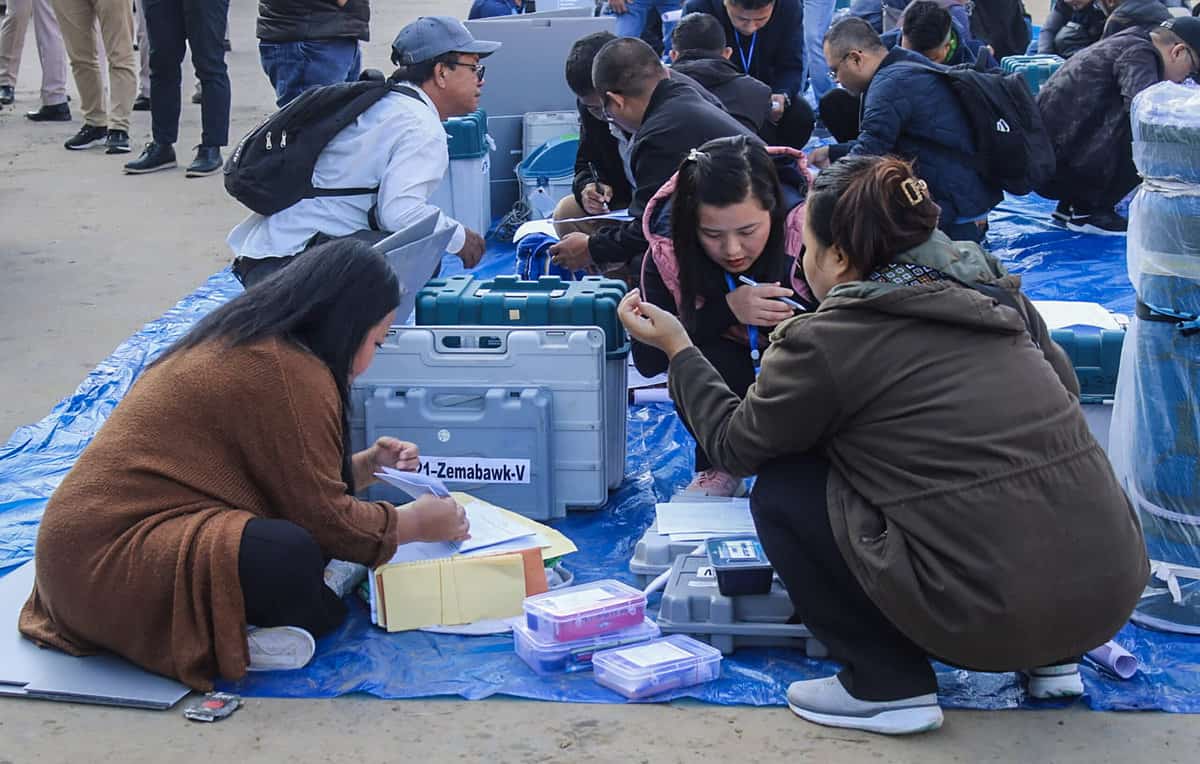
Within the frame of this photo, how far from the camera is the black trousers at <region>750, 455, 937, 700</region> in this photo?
2.54 meters

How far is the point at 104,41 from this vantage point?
8148 mm

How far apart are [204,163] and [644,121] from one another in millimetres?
4453

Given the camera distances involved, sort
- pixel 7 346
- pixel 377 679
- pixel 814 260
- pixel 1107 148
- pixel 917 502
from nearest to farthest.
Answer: pixel 917 502 < pixel 814 260 < pixel 377 679 < pixel 7 346 < pixel 1107 148

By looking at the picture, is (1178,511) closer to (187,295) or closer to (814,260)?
(814,260)

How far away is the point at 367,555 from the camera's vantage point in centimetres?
284

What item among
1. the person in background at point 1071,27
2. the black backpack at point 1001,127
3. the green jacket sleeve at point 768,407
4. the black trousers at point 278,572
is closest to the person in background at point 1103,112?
the black backpack at point 1001,127

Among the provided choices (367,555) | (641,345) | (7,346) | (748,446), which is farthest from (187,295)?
(748,446)

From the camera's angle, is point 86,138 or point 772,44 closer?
point 772,44

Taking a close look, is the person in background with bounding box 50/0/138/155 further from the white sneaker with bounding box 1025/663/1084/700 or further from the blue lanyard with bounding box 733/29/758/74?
the white sneaker with bounding box 1025/663/1084/700

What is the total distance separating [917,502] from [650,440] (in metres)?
1.82

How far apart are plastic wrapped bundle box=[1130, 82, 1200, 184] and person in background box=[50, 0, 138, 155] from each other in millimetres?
6545

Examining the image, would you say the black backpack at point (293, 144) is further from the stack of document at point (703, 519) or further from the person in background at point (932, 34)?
the person in background at point (932, 34)

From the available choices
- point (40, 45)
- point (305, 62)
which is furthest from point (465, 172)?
point (40, 45)

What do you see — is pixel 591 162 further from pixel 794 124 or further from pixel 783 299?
pixel 783 299
